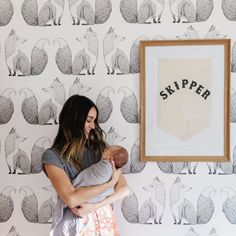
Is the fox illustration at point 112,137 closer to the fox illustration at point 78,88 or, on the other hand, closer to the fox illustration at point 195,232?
the fox illustration at point 78,88

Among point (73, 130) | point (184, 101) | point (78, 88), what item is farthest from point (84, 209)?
point (184, 101)

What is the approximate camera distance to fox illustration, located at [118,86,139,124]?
230 centimetres

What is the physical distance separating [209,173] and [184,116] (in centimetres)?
37

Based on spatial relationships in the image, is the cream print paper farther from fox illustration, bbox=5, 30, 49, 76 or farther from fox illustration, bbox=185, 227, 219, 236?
fox illustration, bbox=5, 30, 49, 76

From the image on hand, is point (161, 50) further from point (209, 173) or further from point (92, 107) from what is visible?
point (209, 173)

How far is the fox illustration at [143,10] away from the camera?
7.52 feet

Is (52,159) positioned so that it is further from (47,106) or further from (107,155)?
(47,106)

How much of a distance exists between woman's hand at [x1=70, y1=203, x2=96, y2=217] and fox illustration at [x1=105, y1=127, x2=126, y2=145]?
1.61 ft

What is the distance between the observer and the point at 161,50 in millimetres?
2281

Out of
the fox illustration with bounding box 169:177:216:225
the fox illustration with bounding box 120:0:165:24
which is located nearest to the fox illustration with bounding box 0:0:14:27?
the fox illustration with bounding box 120:0:165:24

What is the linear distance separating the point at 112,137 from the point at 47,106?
433 millimetres

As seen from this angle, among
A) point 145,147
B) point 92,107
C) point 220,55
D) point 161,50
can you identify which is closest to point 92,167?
point 92,107

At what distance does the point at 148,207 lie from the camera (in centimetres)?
231

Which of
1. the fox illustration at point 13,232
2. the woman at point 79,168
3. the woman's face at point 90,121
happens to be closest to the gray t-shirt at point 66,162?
the woman at point 79,168
